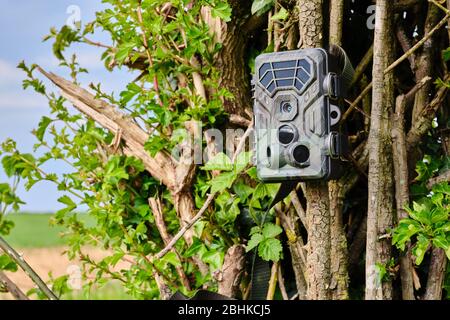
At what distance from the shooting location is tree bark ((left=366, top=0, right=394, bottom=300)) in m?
1.53

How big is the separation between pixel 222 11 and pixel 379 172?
0.52 metres

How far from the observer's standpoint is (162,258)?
181 cm

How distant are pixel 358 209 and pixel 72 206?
2.72 feet

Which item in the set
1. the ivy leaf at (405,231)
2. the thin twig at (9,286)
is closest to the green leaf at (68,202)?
the thin twig at (9,286)

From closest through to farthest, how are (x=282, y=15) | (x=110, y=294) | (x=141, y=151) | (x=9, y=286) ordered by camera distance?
(x=9, y=286), (x=282, y=15), (x=141, y=151), (x=110, y=294)

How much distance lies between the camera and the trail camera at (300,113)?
1500 mm

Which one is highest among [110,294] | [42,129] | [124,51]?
[124,51]

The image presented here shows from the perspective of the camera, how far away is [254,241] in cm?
165

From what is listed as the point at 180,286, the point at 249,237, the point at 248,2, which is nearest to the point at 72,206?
the point at 180,286

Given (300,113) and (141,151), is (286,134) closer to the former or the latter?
(300,113)

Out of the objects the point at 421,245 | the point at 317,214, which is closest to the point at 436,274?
the point at 421,245

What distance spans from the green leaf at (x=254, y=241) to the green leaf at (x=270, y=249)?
0.01 metres

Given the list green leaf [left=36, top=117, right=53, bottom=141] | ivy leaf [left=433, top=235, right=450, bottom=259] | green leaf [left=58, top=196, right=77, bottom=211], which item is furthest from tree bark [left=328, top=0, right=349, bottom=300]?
green leaf [left=36, top=117, right=53, bottom=141]

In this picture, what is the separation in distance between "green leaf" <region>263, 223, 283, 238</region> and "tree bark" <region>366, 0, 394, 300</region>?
0.23 metres
